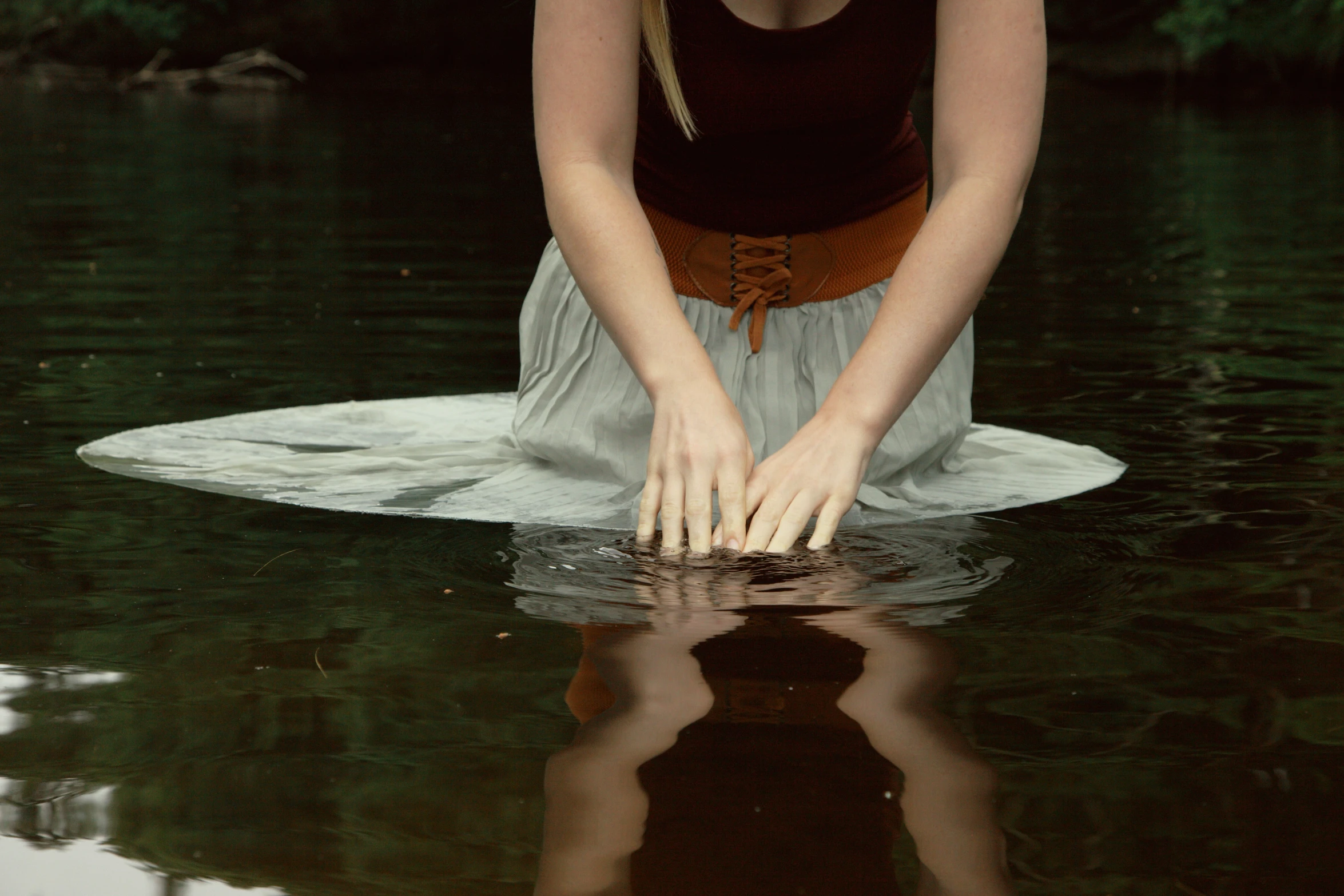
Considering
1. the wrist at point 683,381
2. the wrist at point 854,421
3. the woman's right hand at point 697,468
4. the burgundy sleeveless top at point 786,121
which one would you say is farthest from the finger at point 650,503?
the burgundy sleeveless top at point 786,121

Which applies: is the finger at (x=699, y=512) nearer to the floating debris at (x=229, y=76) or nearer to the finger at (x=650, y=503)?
the finger at (x=650, y=503)

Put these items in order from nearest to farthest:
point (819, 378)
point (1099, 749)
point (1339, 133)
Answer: point (1099, 749)
point (819, 378)
point (1339, 133)

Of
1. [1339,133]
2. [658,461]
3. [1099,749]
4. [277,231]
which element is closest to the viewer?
[1099,749]

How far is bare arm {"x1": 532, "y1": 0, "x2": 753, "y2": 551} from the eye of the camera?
2.38 m

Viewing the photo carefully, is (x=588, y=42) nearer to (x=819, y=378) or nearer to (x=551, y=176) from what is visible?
(x=551, y=176)

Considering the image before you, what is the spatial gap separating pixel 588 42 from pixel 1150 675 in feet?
3.96

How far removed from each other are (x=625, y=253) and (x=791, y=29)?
1.57ft

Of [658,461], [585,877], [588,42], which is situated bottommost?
[585,877]

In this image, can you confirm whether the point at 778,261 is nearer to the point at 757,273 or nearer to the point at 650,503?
the point at 757,273

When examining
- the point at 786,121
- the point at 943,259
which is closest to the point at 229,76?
the point at 786,121

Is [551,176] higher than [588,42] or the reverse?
the reverse

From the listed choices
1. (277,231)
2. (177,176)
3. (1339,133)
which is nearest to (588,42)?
(277,231)

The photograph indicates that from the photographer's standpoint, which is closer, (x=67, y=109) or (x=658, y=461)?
(x=658, y=461)

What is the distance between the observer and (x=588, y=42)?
2635mm
